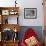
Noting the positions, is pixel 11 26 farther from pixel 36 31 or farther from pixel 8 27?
pixel 36 31

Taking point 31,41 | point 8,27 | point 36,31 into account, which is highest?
point 8,27

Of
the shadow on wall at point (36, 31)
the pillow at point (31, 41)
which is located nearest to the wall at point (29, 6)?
the shadow on wall at point (36, 31)

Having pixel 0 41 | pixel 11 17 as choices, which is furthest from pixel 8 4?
pixel 0 41

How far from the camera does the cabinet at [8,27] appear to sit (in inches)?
226

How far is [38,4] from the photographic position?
19.4ft

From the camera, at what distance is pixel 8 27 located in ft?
19.2

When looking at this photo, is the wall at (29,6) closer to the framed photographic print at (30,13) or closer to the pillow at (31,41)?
the framed photographic print at (30,13)

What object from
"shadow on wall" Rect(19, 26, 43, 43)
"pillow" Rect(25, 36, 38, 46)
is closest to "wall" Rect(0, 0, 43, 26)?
"shadow on wall" Rect(19, 26, 43, 43)

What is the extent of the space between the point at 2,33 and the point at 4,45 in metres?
0.44

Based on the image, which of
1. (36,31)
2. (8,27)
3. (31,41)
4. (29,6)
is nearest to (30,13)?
(29,6)

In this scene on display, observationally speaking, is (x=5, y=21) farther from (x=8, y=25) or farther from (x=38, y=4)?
(x=38, y=4)

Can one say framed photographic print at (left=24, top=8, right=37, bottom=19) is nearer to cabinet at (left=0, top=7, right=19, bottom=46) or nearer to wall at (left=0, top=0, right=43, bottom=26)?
wall at (left=0, top=0, right=43, bottom=26)

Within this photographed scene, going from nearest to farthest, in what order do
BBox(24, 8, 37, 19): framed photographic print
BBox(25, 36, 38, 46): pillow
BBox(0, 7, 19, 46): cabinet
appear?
BBox(25, 36, 38, 46): pillow < BBox(0, 7, 19, 46): cabinet < BBox(24, 8, 37, 19): framed photographic print

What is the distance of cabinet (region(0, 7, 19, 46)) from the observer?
18.8 feet
